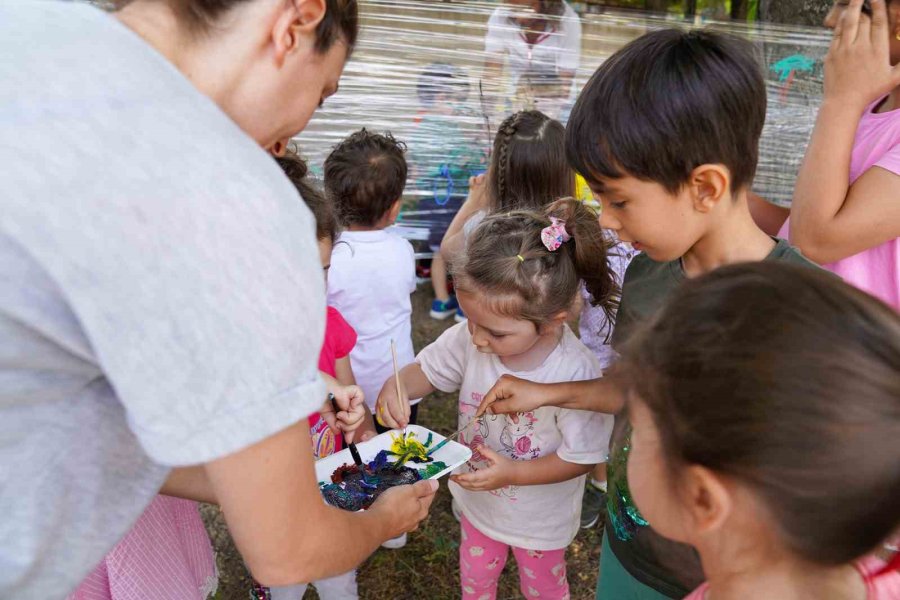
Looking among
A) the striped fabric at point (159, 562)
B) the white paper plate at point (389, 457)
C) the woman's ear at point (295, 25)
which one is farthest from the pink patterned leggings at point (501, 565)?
the woman's ear at point (295, 25)

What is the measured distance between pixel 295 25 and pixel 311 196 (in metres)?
1.12

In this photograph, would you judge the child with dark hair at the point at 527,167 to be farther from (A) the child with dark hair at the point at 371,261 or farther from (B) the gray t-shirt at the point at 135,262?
(B) the gray t-shirt at the point at 135,262

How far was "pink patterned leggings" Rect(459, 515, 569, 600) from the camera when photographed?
1.88m

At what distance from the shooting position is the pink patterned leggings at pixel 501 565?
1.88m

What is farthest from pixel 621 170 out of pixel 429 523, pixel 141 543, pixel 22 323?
pixel 429 523

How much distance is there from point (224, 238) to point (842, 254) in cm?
133

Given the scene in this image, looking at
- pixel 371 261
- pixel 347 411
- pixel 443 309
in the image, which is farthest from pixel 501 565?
pixel 443 309

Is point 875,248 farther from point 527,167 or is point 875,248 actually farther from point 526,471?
point 527,167

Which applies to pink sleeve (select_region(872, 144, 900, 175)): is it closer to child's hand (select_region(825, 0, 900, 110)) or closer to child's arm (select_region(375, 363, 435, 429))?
child's hand (select_region(825, 0, 900, 110))

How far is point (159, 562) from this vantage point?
1.34 meters

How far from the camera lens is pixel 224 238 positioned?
2.11ft

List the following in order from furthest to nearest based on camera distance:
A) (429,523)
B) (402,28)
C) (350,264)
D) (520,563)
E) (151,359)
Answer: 1. (402,28)
2. (429,523)
3. (350,264)
4. (520,563)
5. (151,359)

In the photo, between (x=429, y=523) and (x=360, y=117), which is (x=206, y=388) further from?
(x=360, y=117)

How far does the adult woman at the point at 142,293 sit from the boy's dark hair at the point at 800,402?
0.47 metres
